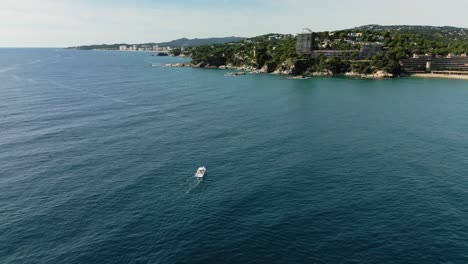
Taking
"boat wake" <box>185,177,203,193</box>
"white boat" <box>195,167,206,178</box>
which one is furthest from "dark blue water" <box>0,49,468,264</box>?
"white boat" <box>195,167,206,178</box>

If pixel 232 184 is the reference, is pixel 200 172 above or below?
above

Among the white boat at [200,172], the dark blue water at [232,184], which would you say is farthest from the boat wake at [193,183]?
the white boat at [200,172]

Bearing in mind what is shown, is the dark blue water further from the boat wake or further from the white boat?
the white boat

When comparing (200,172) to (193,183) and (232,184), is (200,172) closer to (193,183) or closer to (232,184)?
(193,183)

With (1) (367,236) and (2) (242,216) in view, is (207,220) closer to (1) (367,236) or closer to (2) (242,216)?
(2) (242,216)

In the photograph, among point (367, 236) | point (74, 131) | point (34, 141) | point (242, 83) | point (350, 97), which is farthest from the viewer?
point (242, 83)

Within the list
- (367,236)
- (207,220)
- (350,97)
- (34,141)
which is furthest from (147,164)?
(350,97)

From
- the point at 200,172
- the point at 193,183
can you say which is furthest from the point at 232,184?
the point at 193,183

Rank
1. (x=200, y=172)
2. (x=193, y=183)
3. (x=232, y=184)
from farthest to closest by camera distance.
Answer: (x=200, y=172) < (x=193, y=183) < (x=232, y=184)
